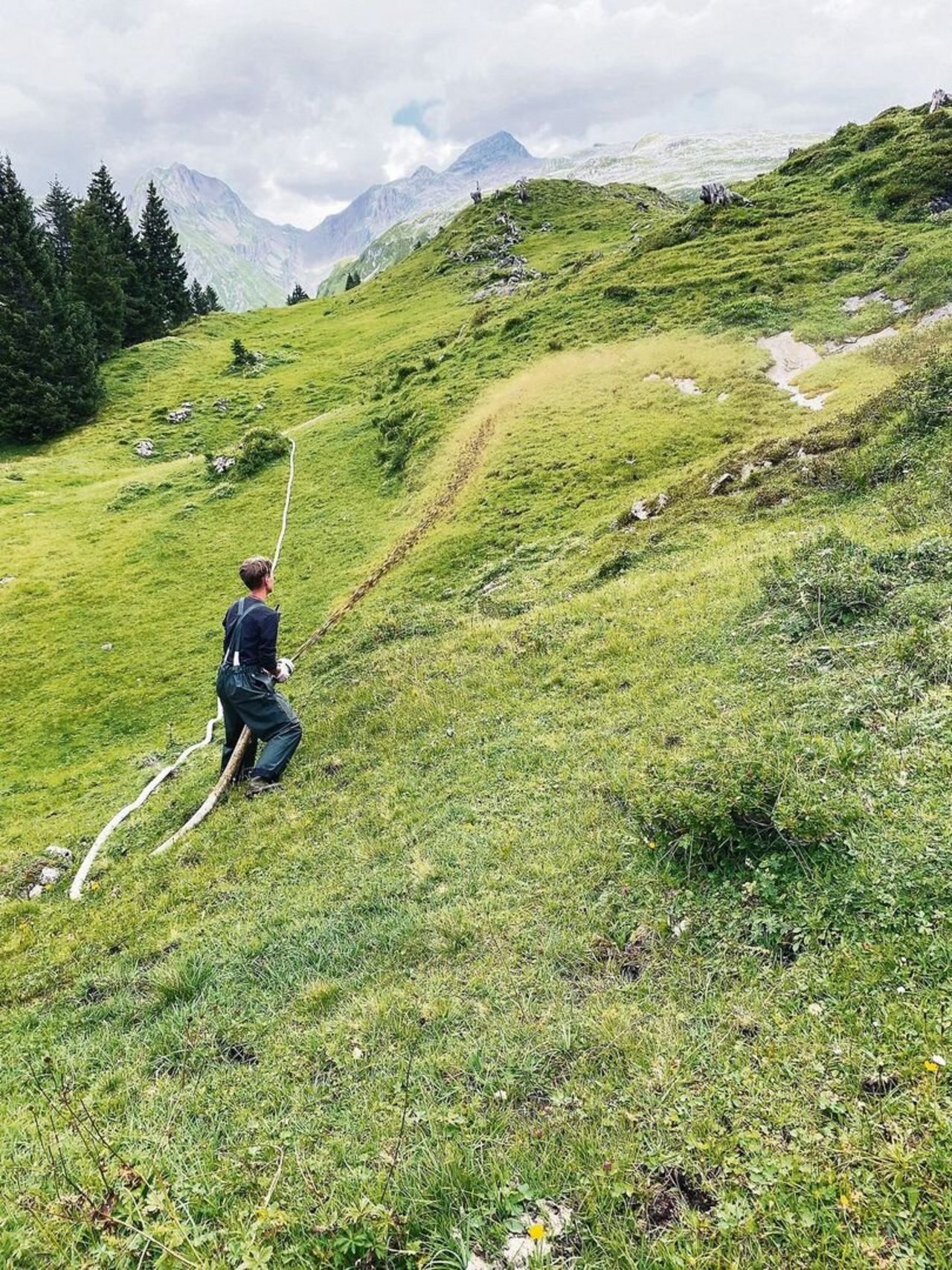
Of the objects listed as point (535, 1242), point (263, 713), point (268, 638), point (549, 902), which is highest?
point (268, 638)

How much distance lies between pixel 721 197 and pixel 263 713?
181 ft

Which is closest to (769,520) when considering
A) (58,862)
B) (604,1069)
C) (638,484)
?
(638,484)

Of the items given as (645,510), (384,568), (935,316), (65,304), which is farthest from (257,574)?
(65,304)

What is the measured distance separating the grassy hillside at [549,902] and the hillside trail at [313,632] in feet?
2.07

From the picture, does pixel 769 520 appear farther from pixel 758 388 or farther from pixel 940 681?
pixel 758 388

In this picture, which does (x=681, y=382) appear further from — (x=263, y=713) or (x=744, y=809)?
(x=744, y=809)

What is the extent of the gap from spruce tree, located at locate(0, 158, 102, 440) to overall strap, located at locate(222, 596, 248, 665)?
56639mm

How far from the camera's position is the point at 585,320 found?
40.1 m

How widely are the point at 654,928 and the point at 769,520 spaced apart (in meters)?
12.8

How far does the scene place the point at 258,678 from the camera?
1232 cm

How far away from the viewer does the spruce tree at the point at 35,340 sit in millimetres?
55188

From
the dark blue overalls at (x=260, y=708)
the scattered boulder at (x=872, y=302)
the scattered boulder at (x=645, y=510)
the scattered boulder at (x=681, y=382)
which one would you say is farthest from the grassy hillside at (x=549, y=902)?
the scattered boulder at (x=872, y=302)

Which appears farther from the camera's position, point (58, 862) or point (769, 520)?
point (769, 520)

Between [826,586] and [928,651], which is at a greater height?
[826,586]
